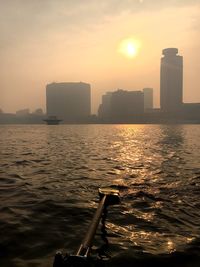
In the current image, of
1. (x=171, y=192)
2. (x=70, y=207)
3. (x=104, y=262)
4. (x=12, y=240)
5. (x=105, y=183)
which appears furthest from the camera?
(x=105, y=183)

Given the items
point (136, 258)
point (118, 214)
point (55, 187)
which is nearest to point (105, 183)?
point (55, 187)

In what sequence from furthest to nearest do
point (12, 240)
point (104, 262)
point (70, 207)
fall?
point (70, 207) → point (12, 240) → point (104, 262)

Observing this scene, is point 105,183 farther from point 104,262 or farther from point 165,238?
point 104,262

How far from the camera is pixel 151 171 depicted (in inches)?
891

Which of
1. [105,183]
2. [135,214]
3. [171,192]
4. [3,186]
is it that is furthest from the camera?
[105,183]

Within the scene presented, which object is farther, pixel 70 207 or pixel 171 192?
pixel 171 192

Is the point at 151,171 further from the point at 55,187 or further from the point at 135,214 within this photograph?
the point at 135,214

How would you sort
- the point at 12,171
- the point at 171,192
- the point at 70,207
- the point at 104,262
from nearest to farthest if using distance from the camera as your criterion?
the point at 104,262, the point at 70,207, the point at 171,192, the point at 12,171

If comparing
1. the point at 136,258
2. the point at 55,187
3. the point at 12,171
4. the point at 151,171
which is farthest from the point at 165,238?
the point at 12,171

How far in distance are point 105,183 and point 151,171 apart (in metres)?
6.02

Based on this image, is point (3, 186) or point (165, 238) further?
point (3, 186)

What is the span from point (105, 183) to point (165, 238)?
8613mm

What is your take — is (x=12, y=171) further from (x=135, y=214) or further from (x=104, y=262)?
(x=104, y=262)

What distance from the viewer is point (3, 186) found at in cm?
1648
